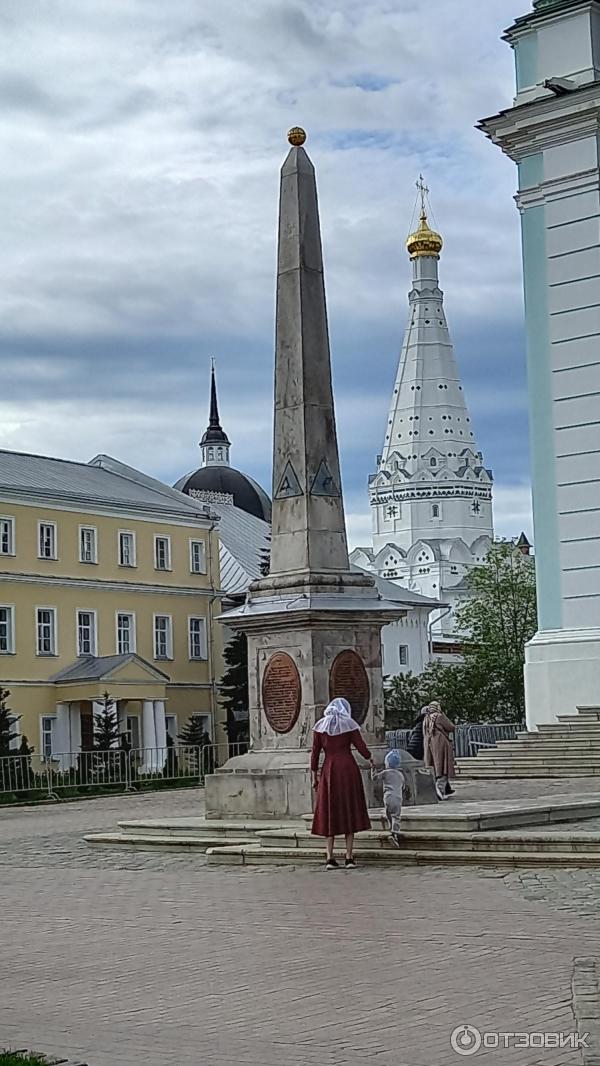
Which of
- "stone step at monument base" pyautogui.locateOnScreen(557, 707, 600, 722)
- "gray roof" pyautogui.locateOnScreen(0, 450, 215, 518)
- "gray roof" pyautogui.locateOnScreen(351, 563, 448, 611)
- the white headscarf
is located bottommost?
"stone step at monument base" pyautogui.locateOnScreen(557, 707, 600, 722)

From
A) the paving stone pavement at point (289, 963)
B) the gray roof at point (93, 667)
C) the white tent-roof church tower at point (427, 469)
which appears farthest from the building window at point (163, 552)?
the white tent-roof church tower at point (427, 469)

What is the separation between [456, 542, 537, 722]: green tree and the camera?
46.4m

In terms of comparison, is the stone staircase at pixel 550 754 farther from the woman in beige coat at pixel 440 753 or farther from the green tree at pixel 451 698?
the green tree at pixel 451 698

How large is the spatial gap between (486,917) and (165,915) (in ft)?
8.27

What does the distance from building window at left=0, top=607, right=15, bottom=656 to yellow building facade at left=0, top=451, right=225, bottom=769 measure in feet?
0.11

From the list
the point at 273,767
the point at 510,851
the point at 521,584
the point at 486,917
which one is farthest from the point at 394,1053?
the point at 521,584

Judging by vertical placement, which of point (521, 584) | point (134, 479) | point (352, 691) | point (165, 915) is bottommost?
point (165, 915)

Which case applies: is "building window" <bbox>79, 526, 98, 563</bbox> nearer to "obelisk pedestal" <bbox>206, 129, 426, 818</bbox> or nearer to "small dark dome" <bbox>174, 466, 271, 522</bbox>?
"obelisk pedestal" <bbox>206, 129, 426, 818</bbox>

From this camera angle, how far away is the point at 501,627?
161ft

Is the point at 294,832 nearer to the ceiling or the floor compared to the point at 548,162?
nearer to the floor

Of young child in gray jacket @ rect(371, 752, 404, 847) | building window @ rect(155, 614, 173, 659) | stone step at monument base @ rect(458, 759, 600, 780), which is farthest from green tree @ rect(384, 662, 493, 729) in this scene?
young child in gray jacket @ rect(371, 752, 404, 847)

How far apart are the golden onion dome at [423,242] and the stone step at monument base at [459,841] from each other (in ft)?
385

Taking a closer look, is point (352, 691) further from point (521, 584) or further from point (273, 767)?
point (521, 584)

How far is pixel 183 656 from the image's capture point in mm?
57344
